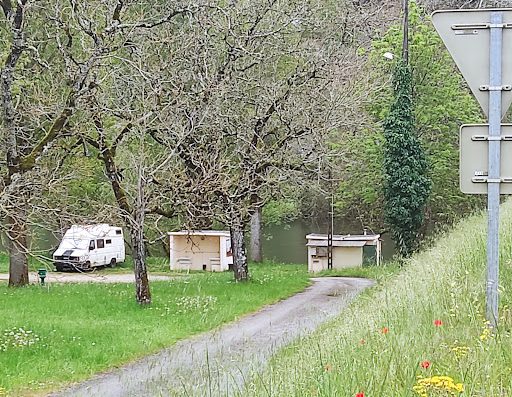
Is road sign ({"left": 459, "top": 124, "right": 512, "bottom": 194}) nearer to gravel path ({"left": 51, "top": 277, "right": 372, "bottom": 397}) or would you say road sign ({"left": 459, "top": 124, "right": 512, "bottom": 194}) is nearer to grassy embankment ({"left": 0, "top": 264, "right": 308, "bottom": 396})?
gravel path ({"left": 51, "top": 277, "right": 372, "bottom": 397})

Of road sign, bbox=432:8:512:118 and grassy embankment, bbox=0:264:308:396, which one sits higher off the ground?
road sign, bbox=432:8:512:118

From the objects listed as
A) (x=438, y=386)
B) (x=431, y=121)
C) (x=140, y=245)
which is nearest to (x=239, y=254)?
(x=140, y=245)

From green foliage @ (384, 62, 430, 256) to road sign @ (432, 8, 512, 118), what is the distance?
26.6 meters

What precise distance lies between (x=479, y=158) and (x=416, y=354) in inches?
52.1

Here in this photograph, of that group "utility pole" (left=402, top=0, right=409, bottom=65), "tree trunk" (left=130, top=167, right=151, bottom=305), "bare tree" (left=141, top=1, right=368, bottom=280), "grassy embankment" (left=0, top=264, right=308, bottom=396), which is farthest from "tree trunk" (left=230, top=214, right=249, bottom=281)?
"utility pole" (left=402, top=0, right=409, bottom=65)

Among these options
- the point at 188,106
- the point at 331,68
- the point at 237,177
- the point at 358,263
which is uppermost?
the point at 331,68

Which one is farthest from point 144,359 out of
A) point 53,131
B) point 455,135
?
point 455,135

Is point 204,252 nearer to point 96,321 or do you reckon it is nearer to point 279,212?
point 279,212

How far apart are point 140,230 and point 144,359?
4.47 m

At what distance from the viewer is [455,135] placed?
34.2 metres

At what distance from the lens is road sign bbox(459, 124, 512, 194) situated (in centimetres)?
492

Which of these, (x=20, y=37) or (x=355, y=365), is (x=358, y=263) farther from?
(x=355, y=365)

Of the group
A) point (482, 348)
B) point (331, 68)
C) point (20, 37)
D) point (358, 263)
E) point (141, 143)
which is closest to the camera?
point (482, 348)

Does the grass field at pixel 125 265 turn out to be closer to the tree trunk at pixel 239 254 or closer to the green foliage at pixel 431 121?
the green foliage at pixel 431 121
